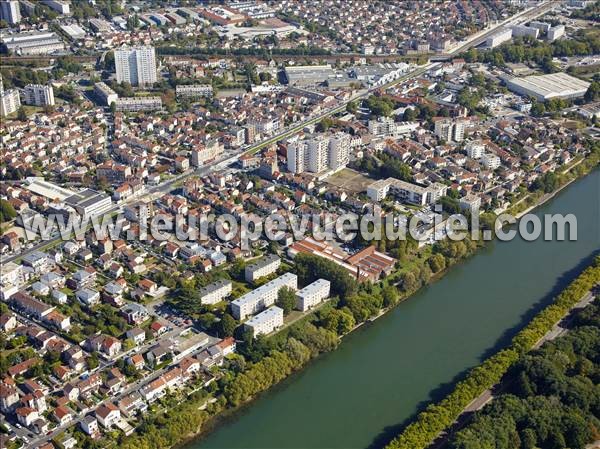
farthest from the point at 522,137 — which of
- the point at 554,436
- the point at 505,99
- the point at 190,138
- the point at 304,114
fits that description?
the point at 554,436

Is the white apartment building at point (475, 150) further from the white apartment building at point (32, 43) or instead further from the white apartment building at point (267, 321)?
the white apartment building at point (32, 43)

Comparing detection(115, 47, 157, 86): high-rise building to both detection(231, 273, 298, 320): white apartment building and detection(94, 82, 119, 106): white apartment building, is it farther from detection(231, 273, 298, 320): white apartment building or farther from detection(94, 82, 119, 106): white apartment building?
detection(231, 273, 298, 320): white apartment building

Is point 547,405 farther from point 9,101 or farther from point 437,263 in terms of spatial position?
point 9,101

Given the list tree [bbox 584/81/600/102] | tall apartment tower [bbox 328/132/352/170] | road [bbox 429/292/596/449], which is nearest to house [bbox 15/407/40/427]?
road [bbox 429/292/596/449]

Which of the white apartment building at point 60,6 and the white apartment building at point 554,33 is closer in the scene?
the white apartment building at point 554,33

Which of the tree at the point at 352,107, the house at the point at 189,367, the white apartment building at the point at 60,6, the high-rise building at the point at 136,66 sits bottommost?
the house at the point at 189,367

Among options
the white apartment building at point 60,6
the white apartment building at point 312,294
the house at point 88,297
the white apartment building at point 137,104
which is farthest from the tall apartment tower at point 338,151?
the white apartment building at point 60,6
